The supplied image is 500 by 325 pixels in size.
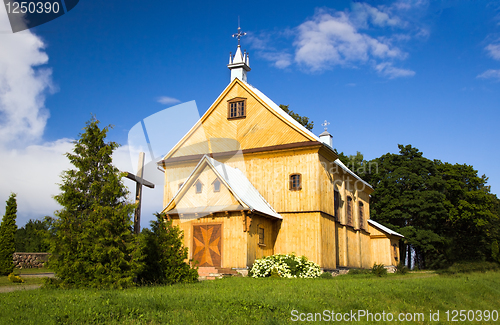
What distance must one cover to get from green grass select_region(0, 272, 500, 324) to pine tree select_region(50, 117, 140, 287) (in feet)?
2.64

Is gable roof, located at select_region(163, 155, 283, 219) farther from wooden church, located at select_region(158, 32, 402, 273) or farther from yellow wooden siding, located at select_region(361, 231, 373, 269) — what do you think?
yellow wooden siding, located at select_region(361, 231, 373, 269)

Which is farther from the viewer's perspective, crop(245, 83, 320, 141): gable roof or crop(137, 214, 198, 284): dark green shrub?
crop(245, 83, 320, 141): gable roof

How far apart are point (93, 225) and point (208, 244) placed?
907cm

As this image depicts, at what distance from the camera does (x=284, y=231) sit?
22.8 metres

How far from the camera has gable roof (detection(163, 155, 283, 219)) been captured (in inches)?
781

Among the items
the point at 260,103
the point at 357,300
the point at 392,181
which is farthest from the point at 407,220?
the point at 357,300

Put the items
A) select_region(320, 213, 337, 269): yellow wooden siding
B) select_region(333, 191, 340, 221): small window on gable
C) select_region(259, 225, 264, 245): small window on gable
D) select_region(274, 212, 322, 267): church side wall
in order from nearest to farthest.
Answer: select_region(259, 225, 264, 245): small window on gable < select_region(274, 212, 322, 267): church side wall < select_region(320, 213, 337, 269): yellow wooden siding < select_region(333, 191, 340, 221): small window on gable

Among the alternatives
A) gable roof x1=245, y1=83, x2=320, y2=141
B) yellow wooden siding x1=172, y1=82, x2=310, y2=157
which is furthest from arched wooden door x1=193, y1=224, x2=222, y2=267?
gable roof x1=245, y1=83, x2=320, y2=141


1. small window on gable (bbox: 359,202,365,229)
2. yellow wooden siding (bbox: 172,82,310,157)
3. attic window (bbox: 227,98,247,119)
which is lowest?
small window on gable (bbox: 359,202,365,229)

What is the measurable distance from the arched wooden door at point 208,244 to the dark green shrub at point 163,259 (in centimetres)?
546

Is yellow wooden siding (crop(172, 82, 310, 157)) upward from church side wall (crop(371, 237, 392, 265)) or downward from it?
upward

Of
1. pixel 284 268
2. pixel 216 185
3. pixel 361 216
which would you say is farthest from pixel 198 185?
pixel 361 216

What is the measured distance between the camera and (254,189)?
2392cm

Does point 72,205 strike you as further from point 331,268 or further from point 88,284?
point 331,268
